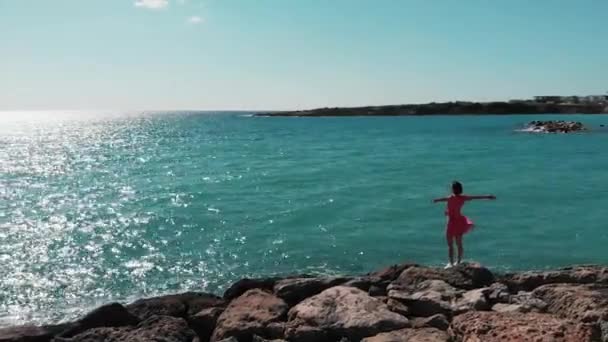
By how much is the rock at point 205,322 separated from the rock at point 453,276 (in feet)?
10.4

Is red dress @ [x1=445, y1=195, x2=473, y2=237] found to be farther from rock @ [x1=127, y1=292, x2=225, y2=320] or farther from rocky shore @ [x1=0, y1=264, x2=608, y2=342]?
rock @ [x1=127, y1=292, x2=225, y2=320]

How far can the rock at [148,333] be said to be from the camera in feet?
27.3

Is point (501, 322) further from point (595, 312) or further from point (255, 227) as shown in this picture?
point (255, 227)

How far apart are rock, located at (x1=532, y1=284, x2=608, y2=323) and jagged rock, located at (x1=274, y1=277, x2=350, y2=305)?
12.0 ft

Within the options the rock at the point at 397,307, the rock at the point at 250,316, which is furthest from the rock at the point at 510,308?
the rock at the point at 250,316

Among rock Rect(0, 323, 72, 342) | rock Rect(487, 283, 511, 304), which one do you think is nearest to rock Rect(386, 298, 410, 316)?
rock Rect(487, 283, 511, 304)

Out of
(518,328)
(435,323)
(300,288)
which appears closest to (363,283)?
(300,288)

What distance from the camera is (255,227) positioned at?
19.9 meters

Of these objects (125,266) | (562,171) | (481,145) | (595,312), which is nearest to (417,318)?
(595,312)

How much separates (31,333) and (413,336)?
6407 mm

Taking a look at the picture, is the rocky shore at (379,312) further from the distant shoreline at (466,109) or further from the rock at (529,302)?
the distant shoreline at (466,109)

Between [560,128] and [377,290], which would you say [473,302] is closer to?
[377,290]

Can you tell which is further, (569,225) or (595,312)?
(569,225)

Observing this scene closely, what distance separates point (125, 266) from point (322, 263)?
562 cm
